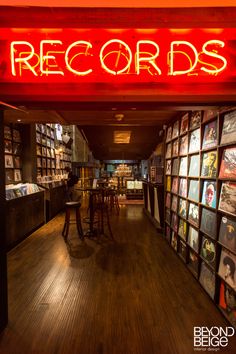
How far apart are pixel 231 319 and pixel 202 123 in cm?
207

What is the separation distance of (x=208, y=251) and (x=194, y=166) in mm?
1084

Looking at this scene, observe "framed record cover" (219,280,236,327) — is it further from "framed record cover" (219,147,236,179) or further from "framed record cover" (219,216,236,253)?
"framed record cover" (219,147,236,179)

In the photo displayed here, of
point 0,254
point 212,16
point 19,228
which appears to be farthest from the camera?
point 19,228

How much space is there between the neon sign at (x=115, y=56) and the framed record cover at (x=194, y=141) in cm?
114

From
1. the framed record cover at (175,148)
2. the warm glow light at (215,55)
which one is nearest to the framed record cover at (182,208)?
the framed record cover at (175,148)

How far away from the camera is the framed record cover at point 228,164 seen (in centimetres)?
191

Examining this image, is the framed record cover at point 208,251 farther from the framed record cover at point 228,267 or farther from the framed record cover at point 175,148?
the framed record cover at point 175,148

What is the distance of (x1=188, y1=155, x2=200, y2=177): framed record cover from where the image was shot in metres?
2.68

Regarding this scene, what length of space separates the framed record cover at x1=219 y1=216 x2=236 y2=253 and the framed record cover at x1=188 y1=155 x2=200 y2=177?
0.78 m

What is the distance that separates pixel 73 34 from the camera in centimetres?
160

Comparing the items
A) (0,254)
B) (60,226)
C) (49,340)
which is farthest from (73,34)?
(60,226)

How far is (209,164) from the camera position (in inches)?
92.5

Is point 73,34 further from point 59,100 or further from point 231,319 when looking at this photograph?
point 231,319

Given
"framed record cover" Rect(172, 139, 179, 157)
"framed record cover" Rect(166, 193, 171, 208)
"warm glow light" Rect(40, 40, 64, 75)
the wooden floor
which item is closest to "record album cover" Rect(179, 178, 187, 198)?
"framed record cover" Rect(172, 139, 179, 157)
